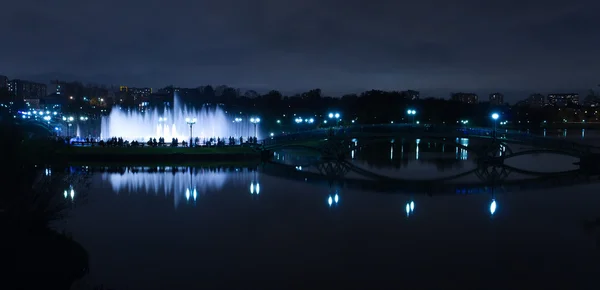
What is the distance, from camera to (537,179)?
40.5 metres

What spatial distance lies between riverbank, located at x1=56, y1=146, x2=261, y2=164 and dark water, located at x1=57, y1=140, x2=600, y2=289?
9523mm

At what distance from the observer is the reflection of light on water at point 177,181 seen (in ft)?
105

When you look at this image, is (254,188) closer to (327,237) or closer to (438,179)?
(327,237)

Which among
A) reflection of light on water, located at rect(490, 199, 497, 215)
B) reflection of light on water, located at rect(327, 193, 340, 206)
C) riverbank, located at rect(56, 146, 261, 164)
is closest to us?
reflection of light on water, located at rect(490, 199, 497, 215)

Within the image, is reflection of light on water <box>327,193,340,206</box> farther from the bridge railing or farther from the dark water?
the bridge railing

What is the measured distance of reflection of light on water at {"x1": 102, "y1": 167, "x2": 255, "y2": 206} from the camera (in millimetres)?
32156

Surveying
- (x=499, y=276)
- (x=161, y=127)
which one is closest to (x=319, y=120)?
(x=161, y=127)

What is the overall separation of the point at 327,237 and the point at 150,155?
2829cm

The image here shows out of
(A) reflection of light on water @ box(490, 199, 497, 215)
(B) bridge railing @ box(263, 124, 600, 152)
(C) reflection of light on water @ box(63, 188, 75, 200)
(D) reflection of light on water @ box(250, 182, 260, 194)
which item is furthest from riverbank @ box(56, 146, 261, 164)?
(A) reflection of light on water @ box(490, 199, 497, 215)

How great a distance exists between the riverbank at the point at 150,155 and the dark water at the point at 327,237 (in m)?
9.52

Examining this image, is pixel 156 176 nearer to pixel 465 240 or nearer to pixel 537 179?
pixel 465 240

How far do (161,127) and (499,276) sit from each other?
51.0 m

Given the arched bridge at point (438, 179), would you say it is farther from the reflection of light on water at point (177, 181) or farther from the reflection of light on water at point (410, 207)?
the reflection of light on water at point (177, 181)

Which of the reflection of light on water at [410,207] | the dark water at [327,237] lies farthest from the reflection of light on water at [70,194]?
the reflection of light on water at [410,207]
